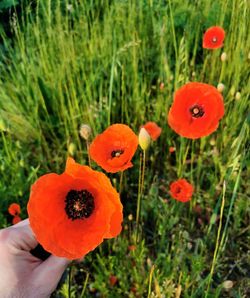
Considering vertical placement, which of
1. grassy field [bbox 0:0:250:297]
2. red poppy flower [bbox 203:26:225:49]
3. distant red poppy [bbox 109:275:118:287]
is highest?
red poppy flower [bbox 203:26:225:49]

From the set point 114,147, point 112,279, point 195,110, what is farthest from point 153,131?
point 112,279

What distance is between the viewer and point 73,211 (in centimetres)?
85

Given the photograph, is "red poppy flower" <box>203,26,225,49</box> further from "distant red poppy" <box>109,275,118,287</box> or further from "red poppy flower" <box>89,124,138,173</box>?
"distant red poppy" <box>109,275,118,287</box>

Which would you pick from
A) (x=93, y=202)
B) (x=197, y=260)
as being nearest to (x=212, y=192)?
(x=197, y=260)

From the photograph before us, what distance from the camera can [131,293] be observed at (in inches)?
49.2

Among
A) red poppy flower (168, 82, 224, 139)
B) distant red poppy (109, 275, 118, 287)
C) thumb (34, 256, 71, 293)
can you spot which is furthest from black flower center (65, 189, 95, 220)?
distant red poppy (109, 275, 118, 287)

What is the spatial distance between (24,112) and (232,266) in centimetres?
98

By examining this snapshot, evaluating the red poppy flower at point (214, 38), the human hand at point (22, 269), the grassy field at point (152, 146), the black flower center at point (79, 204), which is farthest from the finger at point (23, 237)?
the red poppy flower at point (214, 38)

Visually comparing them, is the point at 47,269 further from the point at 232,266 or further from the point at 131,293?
the point at 232,266

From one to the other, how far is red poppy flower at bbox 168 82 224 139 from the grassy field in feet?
0.51

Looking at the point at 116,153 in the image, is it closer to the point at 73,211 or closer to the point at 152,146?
the point at 73,211

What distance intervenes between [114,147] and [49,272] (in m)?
0.33

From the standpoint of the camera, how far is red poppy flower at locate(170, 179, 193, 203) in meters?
1.23

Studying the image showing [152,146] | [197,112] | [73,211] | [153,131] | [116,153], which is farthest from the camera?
[152,146]
